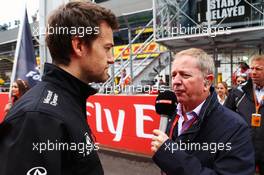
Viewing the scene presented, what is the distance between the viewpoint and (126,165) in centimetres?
630

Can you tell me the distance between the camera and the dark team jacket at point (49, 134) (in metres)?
1.08

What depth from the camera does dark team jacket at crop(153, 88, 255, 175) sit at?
1876mm

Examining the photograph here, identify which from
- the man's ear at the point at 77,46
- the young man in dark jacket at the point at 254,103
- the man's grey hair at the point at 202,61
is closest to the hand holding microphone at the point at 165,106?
the man's grey hair at the point at 202,61

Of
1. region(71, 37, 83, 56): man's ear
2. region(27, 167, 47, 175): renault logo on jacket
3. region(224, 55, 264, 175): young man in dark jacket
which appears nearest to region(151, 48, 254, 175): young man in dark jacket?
→ region(71, 37, 83, 56): man's ear

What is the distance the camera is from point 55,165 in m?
1.12

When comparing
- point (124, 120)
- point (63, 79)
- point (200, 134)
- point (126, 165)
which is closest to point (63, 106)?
point (63, 79)

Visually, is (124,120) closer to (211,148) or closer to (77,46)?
(211,148)

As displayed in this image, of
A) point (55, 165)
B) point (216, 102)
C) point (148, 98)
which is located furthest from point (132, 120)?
point (55, 165)

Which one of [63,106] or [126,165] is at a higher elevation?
[63,106]

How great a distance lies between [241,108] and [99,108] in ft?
12.9

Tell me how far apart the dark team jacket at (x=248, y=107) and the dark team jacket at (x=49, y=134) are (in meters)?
2.86

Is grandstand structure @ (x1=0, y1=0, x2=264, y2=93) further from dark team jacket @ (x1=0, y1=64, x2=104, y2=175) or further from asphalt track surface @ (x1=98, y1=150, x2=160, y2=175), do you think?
dark team jacket @ (x1=0, y1=64, x2=104, y2=175)

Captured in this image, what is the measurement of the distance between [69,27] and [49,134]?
1.78 feet

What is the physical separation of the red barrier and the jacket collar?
458cm
